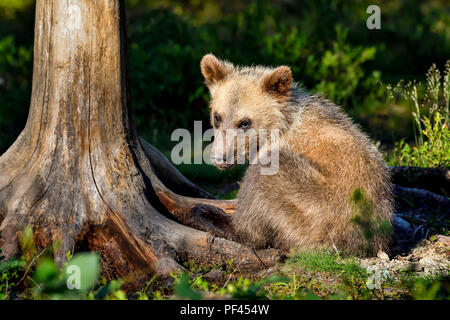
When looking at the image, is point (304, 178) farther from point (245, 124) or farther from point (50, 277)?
point (50, 277)

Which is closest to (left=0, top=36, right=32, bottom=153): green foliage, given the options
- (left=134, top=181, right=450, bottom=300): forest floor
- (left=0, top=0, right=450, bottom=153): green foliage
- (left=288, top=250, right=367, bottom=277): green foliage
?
(left=0, top=0, right=450, bottom=153): green foliage

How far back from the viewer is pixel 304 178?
452cm

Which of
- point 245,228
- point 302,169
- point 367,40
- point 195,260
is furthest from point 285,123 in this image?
point 367,40

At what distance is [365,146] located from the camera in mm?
4727

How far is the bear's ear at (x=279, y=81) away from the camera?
198 inches

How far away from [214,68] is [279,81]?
0.71 meters

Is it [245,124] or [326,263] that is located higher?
[245,124]

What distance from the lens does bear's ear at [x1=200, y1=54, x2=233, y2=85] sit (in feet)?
17.7

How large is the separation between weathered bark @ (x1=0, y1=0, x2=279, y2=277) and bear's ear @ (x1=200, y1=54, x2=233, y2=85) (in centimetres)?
111

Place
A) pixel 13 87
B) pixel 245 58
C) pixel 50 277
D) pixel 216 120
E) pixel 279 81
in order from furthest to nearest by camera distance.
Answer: pixel 13 87 → pixel 245 58 → pixel 216 120 → pixel 279 81 → pixel 50 277

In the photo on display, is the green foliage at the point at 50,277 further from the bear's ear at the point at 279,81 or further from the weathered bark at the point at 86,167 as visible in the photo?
the bear's ear at the point at 279,81

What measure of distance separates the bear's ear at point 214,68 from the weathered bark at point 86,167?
1109mm

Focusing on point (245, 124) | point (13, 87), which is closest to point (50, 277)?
point (245, 124)
